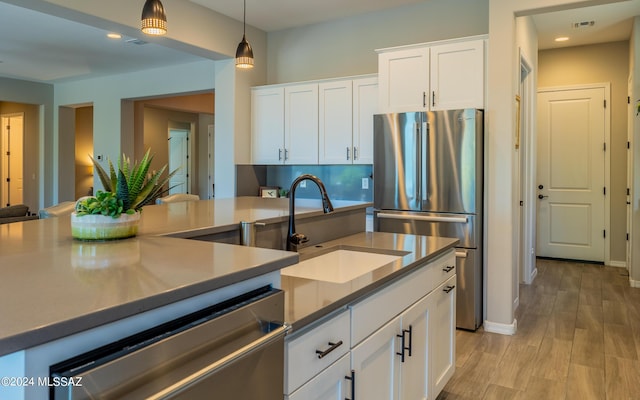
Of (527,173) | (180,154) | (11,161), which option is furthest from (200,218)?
(11,161)

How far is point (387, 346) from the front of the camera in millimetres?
1709

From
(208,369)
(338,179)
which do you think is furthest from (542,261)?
(208,369)

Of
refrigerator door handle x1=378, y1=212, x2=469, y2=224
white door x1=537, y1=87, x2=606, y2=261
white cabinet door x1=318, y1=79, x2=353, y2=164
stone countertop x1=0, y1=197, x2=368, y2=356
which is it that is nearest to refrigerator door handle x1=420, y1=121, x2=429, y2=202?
refrigerator door handle x1=378, y1=212, x2=469, y2=224

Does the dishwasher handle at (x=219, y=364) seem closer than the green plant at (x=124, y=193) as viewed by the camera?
Yes

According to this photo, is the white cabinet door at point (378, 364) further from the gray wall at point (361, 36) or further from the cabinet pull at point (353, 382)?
the gray wall at point (361, 36)

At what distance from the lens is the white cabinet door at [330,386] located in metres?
1.23

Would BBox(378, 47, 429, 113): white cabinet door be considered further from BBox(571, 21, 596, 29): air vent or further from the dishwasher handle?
the dishwasher handle

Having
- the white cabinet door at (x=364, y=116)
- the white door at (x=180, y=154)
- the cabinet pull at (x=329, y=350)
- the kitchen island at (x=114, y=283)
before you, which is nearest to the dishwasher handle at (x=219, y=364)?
the kitchen island at (x=114, y=283)

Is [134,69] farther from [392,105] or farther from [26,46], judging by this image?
[392,105]

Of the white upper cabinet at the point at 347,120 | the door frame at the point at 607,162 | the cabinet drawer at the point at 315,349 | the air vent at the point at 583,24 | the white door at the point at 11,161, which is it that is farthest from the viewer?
the white door at the point at 11,161

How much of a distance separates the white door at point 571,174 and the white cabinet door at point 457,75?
3.30 meters

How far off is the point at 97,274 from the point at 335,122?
12.1 feet

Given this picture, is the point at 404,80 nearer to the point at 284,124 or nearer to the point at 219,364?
the point at 284,124

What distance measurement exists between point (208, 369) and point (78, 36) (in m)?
5.46
